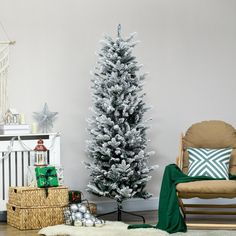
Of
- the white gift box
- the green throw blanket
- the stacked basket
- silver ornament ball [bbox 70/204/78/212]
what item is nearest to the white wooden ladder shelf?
the white gift box

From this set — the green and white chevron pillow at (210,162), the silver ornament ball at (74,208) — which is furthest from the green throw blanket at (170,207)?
the silver ornament ball at (74,208)

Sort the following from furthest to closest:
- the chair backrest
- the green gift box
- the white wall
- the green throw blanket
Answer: the white wall < the chair backrest < the green gift box < the green throw blanket

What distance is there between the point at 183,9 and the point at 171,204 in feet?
8.17

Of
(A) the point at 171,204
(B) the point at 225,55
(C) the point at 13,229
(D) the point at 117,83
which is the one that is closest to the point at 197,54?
(B) the point at 225,55

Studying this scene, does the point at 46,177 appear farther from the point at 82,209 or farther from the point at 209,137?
the point at 209,137

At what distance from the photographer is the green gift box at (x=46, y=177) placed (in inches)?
230

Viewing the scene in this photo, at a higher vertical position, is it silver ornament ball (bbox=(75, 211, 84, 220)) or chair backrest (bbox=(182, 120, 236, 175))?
chair backrest (bbox=(182, 120, 236, 175))

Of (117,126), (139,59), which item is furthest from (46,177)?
(139,59)

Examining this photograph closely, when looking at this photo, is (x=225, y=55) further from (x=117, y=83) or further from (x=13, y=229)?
(x=13, y=229)

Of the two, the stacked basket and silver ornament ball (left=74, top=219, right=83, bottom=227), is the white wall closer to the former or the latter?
the stacked basket

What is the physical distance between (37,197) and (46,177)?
20 cm

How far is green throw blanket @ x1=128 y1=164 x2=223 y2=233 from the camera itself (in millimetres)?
5441

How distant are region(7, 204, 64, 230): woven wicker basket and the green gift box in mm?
211

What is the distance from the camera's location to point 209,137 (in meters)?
6.25
